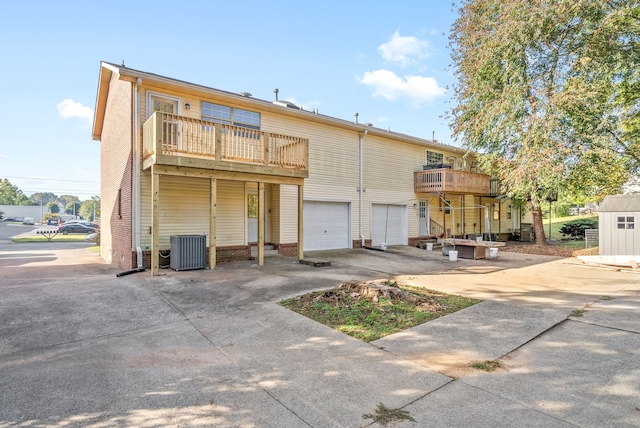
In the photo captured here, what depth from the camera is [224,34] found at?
11.9 meters

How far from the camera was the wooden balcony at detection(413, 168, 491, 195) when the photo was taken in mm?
16891

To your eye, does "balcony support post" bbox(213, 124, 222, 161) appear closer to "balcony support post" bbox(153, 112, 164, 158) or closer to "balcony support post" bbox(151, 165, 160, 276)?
"balcony support post" bbox(153, 112, 164, 158)

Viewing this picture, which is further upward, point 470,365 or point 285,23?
point 285,23

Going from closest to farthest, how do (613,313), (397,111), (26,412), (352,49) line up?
(26,412), (613,313), (352,49), (397,111)

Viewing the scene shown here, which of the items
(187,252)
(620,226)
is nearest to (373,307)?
(187,252)

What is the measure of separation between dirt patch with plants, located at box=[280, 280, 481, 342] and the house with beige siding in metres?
4.54

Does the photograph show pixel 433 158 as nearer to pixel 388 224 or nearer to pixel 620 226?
pixel 388 224

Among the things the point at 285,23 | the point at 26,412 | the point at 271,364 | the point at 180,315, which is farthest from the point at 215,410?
the point at 285,23

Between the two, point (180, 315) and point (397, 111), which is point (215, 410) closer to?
point (180, 315)

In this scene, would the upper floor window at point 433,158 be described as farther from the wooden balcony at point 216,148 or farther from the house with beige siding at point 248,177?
the wooden balcony at point 216,148

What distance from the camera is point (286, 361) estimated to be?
3.93 metres

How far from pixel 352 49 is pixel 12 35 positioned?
12138 mm

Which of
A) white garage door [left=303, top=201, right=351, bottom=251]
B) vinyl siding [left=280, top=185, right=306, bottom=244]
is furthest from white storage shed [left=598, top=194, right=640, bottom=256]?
vinyl siding [left=280, top=185, right=306, bottom=244]

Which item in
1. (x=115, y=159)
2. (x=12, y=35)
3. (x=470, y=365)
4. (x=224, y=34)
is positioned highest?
(x=224, y=34)
